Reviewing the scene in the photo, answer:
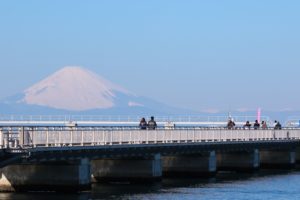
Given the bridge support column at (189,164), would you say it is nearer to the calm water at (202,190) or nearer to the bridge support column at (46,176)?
the calm water at (202,190)

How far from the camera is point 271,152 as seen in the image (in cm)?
10406

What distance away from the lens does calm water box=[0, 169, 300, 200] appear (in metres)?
65.5

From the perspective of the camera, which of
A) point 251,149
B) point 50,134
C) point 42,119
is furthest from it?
point 42,119

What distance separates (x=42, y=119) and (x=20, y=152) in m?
74.5

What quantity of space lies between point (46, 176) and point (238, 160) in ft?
105

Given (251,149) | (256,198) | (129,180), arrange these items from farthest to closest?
(251,149) < (129,180) < (256,198)

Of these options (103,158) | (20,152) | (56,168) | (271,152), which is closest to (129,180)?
(103,158)

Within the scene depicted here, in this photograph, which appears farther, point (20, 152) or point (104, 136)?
point (104, 136)

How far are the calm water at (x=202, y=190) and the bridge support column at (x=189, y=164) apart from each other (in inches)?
52.7

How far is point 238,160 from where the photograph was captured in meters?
95.3

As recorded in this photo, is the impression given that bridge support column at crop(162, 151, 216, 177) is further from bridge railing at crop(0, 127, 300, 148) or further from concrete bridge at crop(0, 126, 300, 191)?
bridge railing at crop(0, 127, 300, 148)

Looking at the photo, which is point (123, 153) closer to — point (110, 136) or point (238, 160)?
point (110, 136)

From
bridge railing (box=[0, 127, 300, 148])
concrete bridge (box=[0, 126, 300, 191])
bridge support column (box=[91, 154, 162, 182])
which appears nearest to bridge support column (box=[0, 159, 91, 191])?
concrete bridge (box=[0, 126, 300, 191])

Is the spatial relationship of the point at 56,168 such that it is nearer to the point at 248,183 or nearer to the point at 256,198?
the point at 256,198
